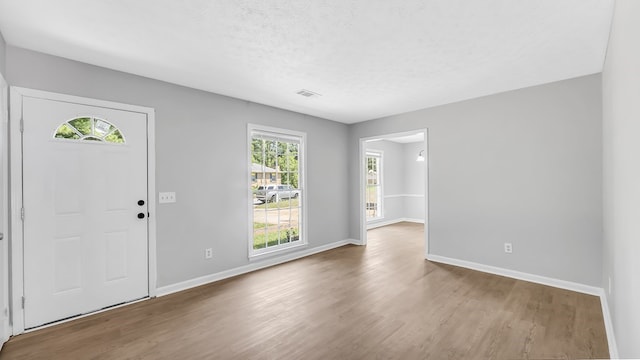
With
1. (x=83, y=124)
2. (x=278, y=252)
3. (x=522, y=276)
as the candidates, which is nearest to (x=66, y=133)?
(x=83, y=124)

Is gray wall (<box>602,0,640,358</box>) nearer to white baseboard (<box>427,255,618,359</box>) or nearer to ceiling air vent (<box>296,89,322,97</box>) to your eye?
white baseboard (<box>427,255,618,359</box>)

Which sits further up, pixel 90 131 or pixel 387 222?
pixel 90 131

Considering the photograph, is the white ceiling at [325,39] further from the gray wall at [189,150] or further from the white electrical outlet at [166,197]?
the white electrical outlet at [166,197]

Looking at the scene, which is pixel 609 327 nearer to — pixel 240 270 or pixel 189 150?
pixel 240 270

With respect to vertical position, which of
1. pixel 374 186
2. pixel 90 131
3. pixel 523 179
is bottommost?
pixel 374 186

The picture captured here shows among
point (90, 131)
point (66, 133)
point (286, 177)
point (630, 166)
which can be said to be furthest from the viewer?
point (286, 177)

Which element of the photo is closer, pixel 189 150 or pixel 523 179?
pixel 189 150

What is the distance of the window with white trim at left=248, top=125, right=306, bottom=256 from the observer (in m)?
4.40

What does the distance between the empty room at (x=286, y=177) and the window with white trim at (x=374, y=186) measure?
3452 millimetres

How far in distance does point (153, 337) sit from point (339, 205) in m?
3.87

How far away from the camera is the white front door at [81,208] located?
2.58 meters

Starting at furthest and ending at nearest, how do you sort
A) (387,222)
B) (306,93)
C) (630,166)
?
(387,222)
(306,93)
(630,166)

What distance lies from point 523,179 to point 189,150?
171 inches

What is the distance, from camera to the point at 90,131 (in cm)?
288
